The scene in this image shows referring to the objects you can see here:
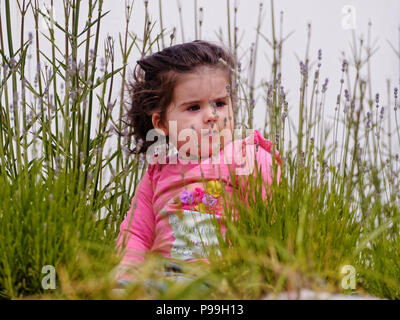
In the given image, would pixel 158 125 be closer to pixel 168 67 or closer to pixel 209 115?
pixel 168 67

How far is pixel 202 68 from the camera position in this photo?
1831 millimetres

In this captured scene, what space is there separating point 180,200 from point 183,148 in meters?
0.26

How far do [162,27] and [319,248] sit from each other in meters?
1.06

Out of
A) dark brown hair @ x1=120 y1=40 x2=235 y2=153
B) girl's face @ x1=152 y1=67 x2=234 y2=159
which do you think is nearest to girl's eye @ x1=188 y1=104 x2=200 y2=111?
girl's face @ x1=152 y1=67 x2=234 y2=159

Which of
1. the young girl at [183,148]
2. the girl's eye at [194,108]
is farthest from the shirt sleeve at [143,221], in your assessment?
the girl's eye at [194,108]

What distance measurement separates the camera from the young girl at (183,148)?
1595 millimetres

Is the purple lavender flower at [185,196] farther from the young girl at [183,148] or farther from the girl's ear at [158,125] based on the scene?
the girl's ear at [158,125]

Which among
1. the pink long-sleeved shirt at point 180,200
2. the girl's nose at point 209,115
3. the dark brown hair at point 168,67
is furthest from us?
the dark brown hair at point 168,67

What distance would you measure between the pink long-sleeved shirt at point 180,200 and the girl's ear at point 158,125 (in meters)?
0.13

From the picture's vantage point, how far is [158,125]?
1.96m
